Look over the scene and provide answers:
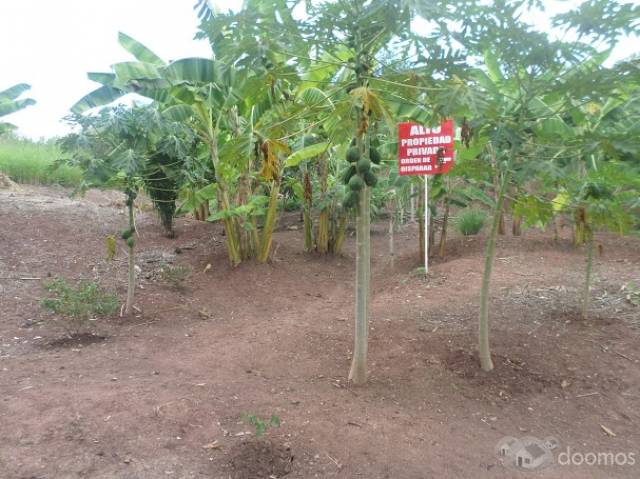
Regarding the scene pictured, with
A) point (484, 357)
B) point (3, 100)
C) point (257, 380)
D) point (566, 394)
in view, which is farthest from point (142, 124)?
point (3, 100)

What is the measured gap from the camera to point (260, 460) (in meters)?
2.95

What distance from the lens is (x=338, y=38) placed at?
11.5 feet

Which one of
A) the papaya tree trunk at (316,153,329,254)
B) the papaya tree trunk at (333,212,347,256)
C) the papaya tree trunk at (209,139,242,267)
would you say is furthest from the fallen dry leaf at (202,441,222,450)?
the papaya tree trunk at (333,212,347,256)

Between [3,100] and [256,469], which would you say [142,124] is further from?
[3,100]

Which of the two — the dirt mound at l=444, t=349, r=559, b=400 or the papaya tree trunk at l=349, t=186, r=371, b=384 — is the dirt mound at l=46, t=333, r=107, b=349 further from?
the dirt mound at l=444, t=349, r=559, b=400

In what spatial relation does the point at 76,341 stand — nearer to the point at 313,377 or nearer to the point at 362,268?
the point at 313,377

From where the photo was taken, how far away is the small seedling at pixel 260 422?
3.06 meters

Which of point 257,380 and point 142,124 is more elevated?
point 142,124

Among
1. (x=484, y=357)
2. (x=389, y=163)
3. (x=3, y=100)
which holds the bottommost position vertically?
(x=484, y=357)

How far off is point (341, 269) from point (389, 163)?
233 centimetres

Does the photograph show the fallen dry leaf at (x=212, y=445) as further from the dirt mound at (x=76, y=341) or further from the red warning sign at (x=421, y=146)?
the red warning sign at (x=421, y=146)

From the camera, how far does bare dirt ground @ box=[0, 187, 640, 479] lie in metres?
2.98
